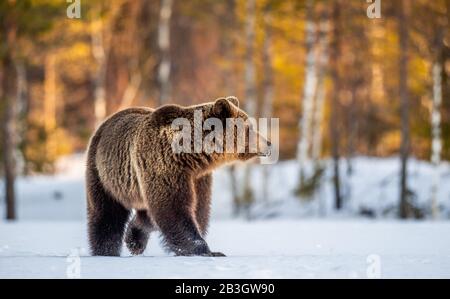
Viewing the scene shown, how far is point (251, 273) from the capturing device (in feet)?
16.7

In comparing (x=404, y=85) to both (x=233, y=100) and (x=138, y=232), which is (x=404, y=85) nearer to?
(x=233, y=100)

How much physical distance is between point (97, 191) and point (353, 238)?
156 inches

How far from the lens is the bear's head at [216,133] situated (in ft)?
20.9

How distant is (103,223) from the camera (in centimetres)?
684

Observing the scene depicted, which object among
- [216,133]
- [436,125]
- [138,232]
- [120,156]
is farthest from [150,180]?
[436,125]

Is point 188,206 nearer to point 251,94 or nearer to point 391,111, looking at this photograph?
point 251,94

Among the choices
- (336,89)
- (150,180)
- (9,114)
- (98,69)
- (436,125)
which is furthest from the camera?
(98,69)

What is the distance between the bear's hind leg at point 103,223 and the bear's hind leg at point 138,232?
1.01 feet

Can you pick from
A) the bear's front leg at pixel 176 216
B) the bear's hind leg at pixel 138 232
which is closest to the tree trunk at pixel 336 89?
the bear's hind leg at pixel 138 232

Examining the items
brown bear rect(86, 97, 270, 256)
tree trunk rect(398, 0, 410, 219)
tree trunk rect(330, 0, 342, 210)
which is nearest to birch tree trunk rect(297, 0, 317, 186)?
tree trunk rect(330, 0, 342, 210)

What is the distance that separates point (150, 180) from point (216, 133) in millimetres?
781
